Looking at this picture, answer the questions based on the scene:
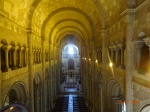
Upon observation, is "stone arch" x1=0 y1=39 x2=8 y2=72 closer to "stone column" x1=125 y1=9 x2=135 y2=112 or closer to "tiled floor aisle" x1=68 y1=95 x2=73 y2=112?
"stone column" x1=125 y1=9 x2=135 y2=112

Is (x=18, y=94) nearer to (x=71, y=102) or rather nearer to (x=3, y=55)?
(x=3, y=55)

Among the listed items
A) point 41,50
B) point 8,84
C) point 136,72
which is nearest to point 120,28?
point 136,72

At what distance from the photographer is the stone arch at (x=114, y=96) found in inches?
450

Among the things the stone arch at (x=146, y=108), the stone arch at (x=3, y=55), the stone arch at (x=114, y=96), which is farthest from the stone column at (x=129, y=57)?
the stone arch at (x=3, y=55)

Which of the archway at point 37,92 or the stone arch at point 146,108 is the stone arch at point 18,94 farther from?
the stone arch at point 146,108

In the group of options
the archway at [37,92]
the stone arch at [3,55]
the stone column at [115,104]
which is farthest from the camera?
the archway at [37,92]

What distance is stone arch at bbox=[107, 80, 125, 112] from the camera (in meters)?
11.4

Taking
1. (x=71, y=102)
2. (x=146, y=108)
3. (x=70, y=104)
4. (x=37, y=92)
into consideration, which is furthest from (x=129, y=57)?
(x=71, y=102)

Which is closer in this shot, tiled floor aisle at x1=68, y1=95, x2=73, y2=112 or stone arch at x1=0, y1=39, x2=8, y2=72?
stone arch at x1=0, y1=39, x2=8, y2=72

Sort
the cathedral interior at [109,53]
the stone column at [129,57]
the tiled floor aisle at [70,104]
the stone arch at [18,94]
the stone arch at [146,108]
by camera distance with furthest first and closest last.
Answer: the tiled floor aisle at [70,104]
the stone arch at [18,94]
the stone column at [129,57]
the cathedral interior at [109,53]
the stone arch at [146,108]

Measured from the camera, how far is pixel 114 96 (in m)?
11.9

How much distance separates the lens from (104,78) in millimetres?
13453

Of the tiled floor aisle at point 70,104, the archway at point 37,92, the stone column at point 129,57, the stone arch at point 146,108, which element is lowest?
the tiled floor aisle at point 70,104

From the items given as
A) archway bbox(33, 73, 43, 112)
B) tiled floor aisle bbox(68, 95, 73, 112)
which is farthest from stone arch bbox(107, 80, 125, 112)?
tiled floor aisle bbox(68, 95, 73, 112)
